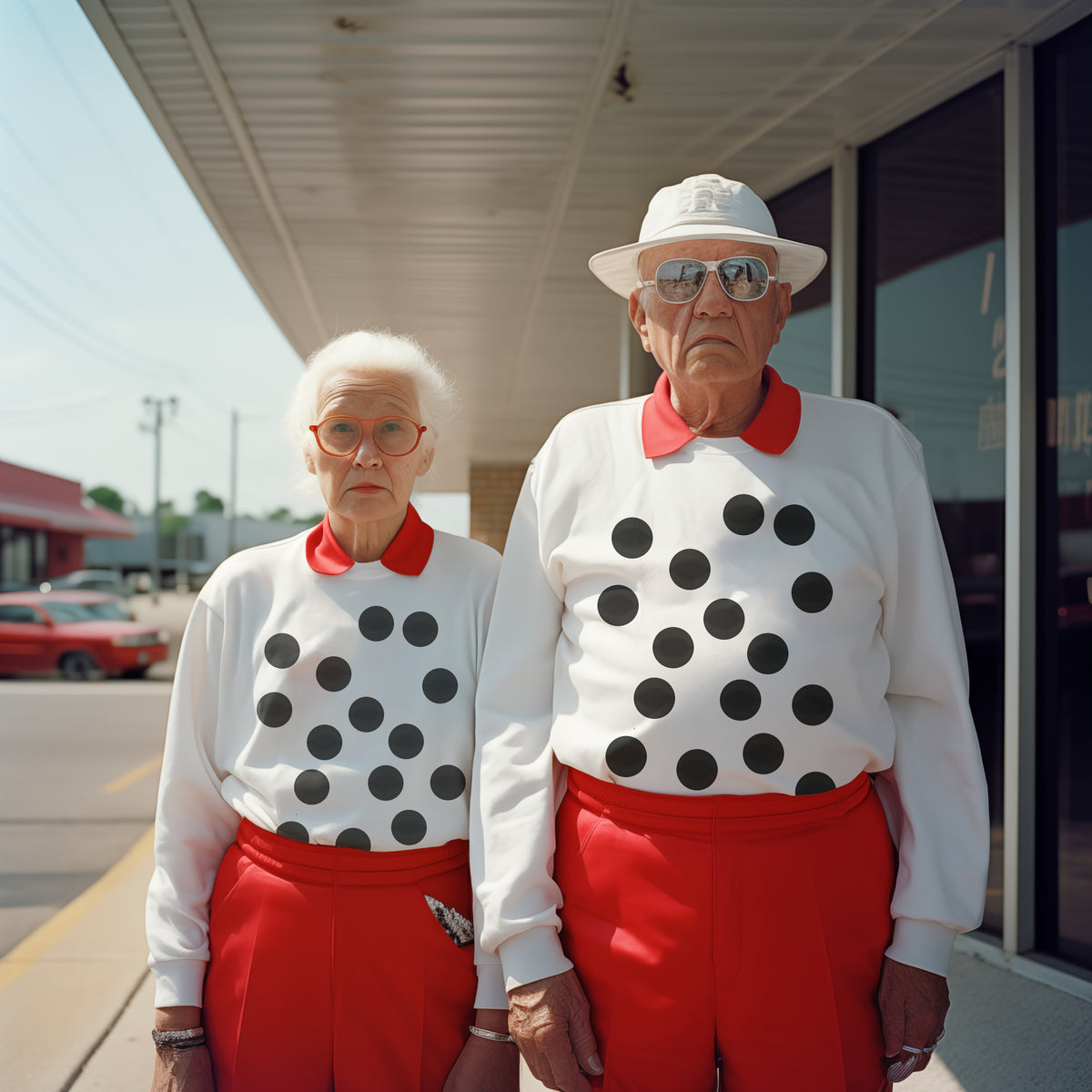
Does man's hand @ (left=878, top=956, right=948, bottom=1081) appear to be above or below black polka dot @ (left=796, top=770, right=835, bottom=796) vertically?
below

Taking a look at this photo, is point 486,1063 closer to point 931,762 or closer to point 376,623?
point 376,623

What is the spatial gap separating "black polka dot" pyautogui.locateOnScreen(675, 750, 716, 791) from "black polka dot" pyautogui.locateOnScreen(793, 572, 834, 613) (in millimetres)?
278

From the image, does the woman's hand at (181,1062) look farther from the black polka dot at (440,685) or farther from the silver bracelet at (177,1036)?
the black polka dot at (440,685)

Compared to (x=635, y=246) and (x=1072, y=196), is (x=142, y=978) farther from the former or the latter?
(x=1072, y=196)

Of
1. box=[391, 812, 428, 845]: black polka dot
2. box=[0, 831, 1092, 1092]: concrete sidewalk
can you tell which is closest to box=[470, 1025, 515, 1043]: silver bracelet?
box=[391, 812, 428, 845]: black polka dot

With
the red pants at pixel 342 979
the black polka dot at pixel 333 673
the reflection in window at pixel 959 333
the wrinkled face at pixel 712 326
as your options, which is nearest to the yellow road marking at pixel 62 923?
the red pants at pixel 342 979

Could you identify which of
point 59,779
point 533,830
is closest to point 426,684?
point 533,830

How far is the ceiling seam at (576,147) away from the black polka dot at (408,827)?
2.87 metres

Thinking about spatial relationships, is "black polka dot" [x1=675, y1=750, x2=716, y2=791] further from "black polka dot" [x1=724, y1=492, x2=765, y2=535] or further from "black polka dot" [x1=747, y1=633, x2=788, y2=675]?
"black polka dot" [x1=724, y1=492, x2=765, y2=535]

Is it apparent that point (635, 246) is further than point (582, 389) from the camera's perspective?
No

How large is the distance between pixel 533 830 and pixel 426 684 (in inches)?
12.8

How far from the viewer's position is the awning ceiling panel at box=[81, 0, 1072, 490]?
3.39 meters

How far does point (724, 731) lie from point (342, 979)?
76 centimetres

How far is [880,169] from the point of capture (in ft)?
13.9
